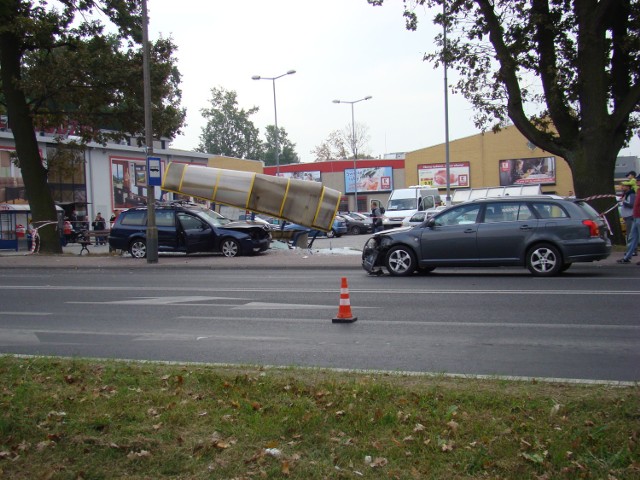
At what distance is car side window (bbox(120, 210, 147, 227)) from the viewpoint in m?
24.6

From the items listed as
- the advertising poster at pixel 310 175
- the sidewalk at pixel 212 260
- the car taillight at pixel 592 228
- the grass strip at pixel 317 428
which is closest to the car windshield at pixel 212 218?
the sidewalk at pixel 212 260

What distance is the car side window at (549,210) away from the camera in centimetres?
1488

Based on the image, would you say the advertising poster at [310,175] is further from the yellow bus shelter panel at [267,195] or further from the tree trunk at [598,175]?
the tree trunk at [598,175]

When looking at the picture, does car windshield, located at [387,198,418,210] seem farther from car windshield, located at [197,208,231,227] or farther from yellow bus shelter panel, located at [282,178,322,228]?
car windshield, located at [197,208,231,227]

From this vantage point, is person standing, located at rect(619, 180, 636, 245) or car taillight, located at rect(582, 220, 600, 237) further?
person standing, located at rect(619, 180, 636, 245)

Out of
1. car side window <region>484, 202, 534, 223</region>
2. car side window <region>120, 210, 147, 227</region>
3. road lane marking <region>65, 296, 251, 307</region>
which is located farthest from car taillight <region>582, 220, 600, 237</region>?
car side window <region>120, 210, 147, 227</region>

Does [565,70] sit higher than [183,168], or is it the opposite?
[565,70]

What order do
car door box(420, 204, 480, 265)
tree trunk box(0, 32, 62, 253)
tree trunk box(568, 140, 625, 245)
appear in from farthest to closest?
tree trunk box(0, 32, 62, 253), tree trunk box(568, 140, 625, 245), car door box(420, 204, 480, 265)

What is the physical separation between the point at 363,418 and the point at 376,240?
11253mm

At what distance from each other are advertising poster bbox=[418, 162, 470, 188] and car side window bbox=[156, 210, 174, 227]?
1791 inches

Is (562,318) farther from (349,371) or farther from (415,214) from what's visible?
(415,214)

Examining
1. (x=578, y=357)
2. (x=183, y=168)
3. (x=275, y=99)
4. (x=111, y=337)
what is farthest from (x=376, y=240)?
(x=275, y=99)

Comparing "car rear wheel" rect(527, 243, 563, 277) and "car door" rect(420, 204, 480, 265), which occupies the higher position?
"car door" rect(420, 204, 480, 265)

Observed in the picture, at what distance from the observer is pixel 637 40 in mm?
20094
